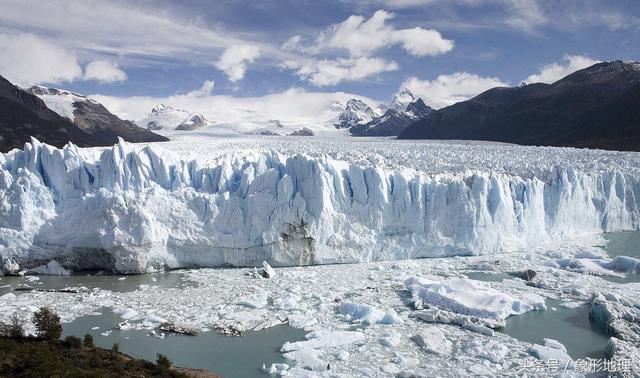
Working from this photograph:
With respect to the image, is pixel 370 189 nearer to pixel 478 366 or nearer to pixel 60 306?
pixel 478 366

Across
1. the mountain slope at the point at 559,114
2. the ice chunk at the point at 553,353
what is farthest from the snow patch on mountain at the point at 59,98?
the ice chunk at the point at 553,353

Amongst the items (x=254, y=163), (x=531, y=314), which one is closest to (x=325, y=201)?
(x=254, y=163)

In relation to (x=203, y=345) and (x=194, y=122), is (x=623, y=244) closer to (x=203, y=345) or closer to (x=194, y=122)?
(x=203, y=345)

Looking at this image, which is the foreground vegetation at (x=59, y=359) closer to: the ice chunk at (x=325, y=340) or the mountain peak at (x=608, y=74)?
the ice chunk at (x=325, y=340)

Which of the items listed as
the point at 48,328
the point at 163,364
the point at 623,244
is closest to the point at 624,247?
the point at 623,244

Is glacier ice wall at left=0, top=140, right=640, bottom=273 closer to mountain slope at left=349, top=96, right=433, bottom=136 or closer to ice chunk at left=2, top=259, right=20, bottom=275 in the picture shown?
ice chunk at left=2, top=259, right=20, bottom=275
